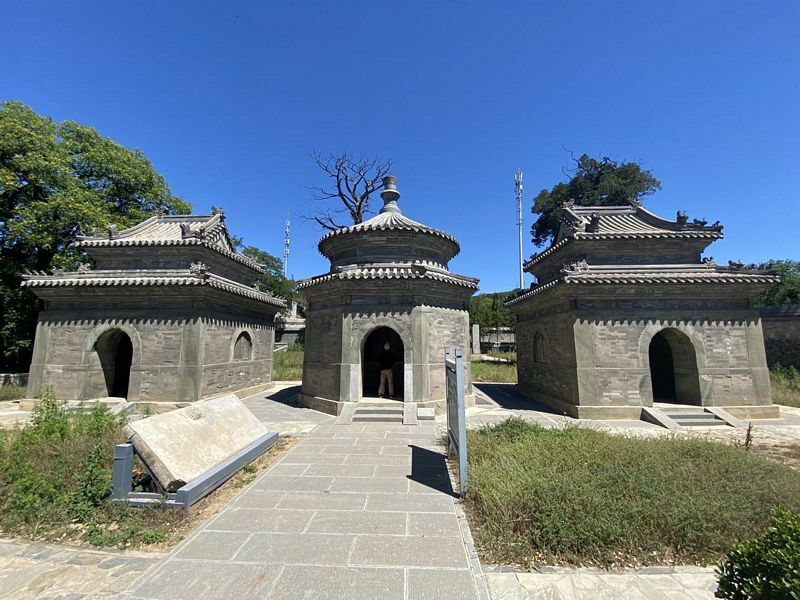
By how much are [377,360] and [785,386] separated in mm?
18141

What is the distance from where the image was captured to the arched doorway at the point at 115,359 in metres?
12.6

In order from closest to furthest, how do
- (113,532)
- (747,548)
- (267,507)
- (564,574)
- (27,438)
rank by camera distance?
1. (747,548)
2. (564,574)
3. (113,532)
4. (267,507)
5. (27,438)

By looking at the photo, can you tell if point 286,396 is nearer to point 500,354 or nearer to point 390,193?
point 390,193

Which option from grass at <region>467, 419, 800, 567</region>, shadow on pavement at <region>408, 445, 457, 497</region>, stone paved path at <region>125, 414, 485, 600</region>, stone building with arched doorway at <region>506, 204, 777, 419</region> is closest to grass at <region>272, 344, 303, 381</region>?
shadow on pavement at <region>408, 445, 457, 497</region>

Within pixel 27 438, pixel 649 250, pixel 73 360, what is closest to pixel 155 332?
pixel 73 360

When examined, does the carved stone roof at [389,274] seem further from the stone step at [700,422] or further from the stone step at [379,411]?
the stone step at [700,422]

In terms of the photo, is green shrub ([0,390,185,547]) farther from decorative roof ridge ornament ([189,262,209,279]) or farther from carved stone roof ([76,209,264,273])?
carved stone roof ([76,209,264,273])

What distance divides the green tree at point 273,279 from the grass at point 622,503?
3339cm

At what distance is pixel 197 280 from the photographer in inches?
469

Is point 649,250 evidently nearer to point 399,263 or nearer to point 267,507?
point 399,263

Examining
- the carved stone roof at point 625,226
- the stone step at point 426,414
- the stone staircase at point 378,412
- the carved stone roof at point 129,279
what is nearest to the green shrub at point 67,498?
the stone staircase at point 378,412

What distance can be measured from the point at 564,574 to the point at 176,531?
4502 mm

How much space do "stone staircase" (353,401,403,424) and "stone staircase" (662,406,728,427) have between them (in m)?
8.22

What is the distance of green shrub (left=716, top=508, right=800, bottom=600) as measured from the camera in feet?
6.86
